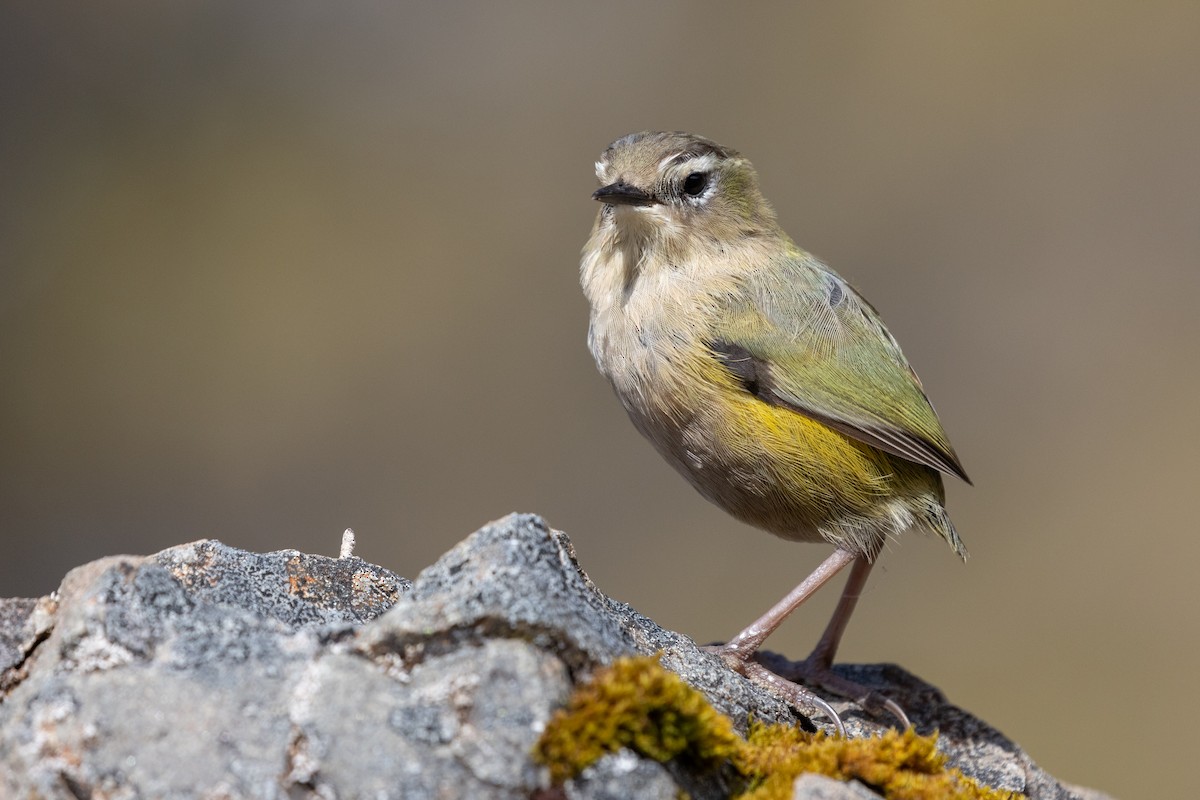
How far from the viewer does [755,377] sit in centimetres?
502

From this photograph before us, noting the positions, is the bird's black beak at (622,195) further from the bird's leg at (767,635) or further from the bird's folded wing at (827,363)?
the bird's leg at (767,635)

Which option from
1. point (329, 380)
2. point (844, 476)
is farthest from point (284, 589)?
point (329, 380)

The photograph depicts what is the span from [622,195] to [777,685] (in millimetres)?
2237

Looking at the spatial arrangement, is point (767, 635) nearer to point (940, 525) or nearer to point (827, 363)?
point (940, 525)

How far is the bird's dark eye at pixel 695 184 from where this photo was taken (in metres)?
5.38

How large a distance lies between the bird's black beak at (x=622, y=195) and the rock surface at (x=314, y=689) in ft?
7.15

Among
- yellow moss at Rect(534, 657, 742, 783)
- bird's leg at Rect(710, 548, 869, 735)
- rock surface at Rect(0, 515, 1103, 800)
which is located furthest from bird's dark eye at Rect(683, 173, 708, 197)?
yellow moss at Rect(534, 657, 742, 783)

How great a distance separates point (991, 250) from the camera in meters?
13.3

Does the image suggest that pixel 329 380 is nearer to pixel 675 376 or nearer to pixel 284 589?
pixel 675 376

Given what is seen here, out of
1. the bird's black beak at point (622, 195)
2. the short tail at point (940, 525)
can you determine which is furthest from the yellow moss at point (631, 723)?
the bird's black beak at point (622, 195)

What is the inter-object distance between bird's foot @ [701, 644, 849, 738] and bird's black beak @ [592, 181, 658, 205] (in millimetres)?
2012

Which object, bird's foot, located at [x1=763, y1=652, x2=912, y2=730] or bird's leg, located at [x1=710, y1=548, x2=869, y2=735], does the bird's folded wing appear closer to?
bird's leg, located at [x1=710, y1=548, x2=869, y2=735]

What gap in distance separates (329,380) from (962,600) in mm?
7287

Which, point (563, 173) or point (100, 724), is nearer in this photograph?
point (100, 724)
